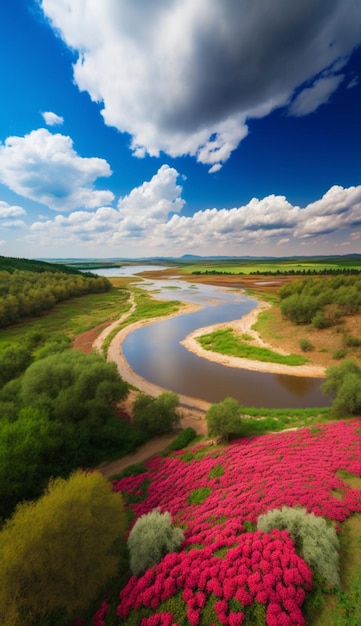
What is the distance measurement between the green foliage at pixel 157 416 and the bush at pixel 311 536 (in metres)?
14.5

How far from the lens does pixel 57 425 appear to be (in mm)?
21172

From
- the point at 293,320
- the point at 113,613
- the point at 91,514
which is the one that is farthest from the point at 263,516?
the point at 293,320

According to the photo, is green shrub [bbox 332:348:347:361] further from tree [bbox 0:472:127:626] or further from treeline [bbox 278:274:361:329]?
tree [bbox 0:472:127:626]

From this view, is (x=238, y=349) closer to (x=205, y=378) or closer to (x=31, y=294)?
(x=205, y=378)

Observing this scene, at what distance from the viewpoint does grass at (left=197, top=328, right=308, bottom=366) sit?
42.5 meters

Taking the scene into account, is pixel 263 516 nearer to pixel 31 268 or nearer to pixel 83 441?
Answer: pixel 83 441

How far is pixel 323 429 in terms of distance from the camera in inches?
879

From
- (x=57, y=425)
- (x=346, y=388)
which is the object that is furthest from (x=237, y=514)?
(x=346, y=388)

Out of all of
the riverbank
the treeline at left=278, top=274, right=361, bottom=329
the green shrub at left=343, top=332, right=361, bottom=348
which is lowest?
the riverbank

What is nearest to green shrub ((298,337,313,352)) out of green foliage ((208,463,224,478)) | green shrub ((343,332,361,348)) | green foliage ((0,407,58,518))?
green shrub ((343,332,361,348))

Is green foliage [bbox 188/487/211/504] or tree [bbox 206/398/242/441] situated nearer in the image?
green foliage [bbox 188/487/211/504]

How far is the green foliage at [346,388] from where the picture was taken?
25.0 m

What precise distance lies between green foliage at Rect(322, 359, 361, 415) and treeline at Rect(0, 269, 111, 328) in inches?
3149

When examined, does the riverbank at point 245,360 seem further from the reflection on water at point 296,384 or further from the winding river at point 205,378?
the winding river at point 205,378
